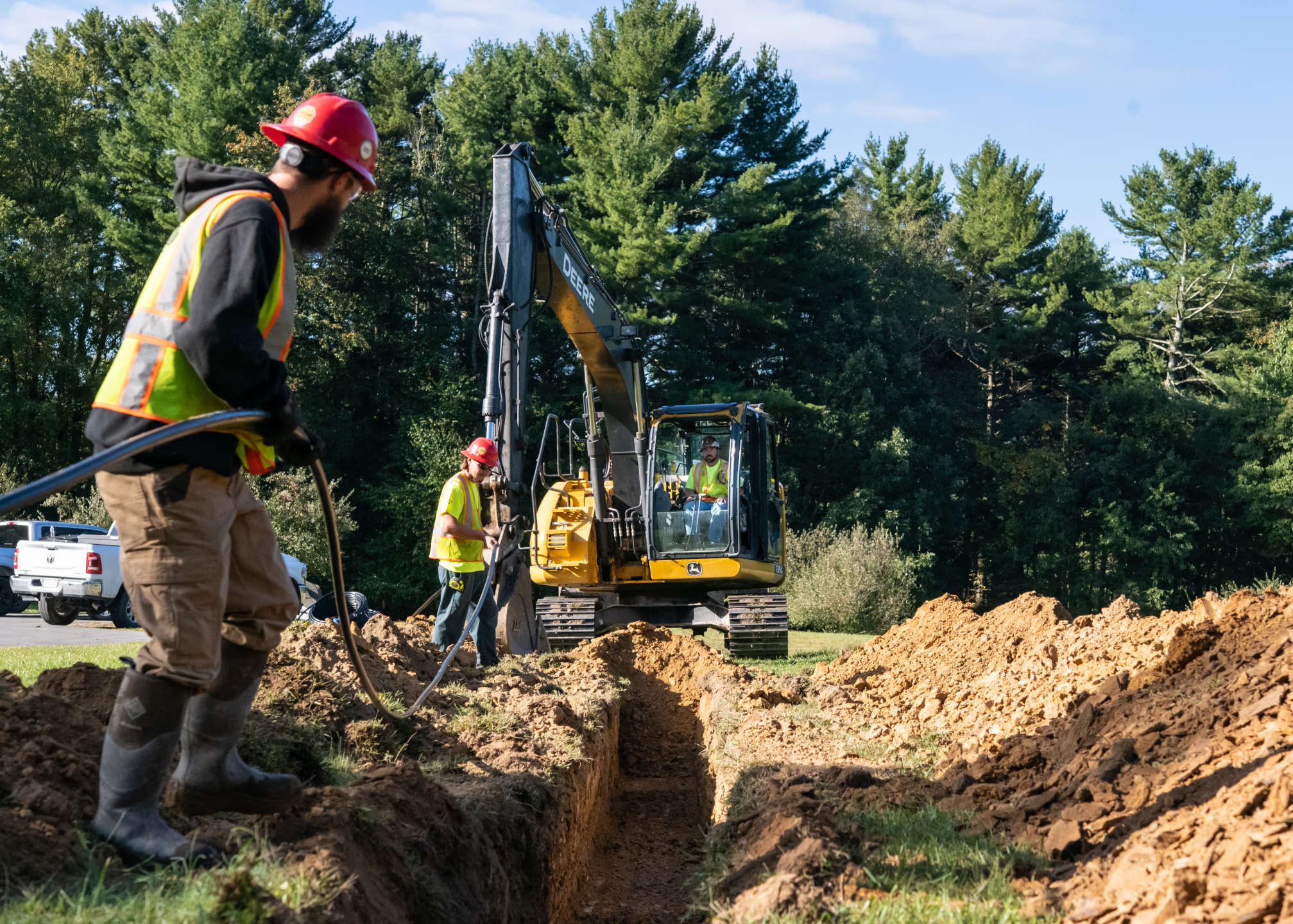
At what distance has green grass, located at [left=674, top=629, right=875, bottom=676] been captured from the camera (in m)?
12.8

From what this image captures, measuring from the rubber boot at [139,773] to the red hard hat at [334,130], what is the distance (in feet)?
5.34

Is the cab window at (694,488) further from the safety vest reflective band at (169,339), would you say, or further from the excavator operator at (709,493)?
the safety vest reflective band at (169,339)

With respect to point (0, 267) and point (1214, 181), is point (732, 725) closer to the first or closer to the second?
point (0, 267)

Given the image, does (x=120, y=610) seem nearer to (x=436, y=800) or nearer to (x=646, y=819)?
(x=646, y=819)

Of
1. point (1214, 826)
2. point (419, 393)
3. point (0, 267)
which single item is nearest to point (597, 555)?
point (1214, 826)

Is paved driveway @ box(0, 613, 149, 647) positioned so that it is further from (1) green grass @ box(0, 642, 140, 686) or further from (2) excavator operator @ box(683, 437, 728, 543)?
(2) excavator operator @ box(683, 437, 728, 543)

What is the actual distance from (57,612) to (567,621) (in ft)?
29.7

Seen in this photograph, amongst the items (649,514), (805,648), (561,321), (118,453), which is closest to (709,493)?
(649,514)

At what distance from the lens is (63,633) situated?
14.8 m

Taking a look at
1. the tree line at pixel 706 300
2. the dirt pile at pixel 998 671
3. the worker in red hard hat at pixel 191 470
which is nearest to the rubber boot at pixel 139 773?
the worker in red hard hat at pixel 191 470

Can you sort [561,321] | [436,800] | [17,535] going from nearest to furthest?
[436,800] < [561,321] < [17,535]

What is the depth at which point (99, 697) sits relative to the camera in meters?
4.24

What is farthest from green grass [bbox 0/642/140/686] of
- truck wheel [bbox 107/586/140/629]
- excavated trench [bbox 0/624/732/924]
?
truck wheel [bbox 107/586/140/629]

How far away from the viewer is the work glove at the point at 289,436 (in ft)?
10.8
